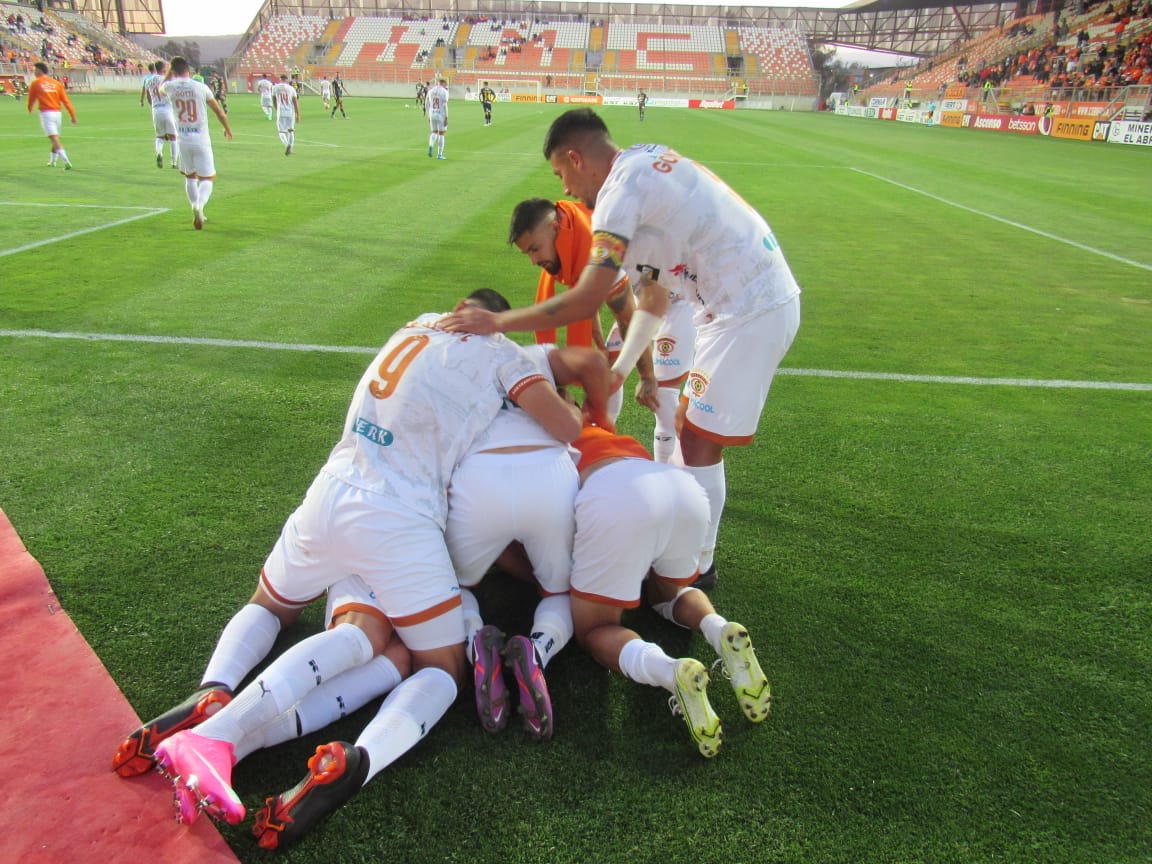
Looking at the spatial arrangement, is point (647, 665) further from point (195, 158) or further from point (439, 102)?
point (439, 102)

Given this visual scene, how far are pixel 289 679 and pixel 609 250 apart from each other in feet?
6.11

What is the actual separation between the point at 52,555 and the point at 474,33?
83194 millimetres

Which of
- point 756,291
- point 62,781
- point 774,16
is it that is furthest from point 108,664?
point 774,16

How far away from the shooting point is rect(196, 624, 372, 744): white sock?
227cm

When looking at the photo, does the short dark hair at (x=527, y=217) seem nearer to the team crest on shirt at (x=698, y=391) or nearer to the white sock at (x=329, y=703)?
the team crest on shirt at (x=698, y=391)

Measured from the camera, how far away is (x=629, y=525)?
265cm

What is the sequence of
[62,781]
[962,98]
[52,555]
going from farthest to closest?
1. [962,98]
2. [52,555]
3. [62,781]

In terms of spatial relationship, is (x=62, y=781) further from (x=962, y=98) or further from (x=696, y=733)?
(x=962, y=98)

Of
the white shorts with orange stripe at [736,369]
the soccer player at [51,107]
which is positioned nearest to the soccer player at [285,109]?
the soccer player at [51,107]

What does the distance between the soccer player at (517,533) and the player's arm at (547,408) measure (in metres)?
0.04

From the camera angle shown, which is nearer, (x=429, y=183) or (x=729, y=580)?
(x=729, y=580)

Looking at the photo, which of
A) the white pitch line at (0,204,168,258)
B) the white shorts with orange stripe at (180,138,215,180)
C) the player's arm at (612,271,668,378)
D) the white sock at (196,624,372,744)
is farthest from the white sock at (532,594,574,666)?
the white shorts with orange stripe at (180,138,215,180)

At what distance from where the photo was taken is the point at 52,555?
343cm

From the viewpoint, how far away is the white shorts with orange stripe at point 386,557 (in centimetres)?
258
